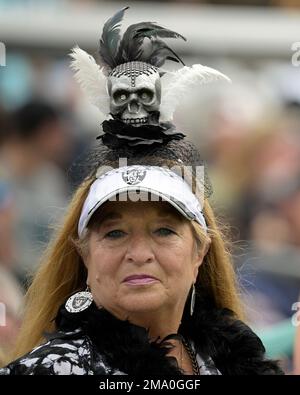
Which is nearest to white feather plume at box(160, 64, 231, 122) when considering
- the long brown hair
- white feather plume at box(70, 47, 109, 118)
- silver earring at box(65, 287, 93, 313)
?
white feather plume at box(70, 47, 109, 118)

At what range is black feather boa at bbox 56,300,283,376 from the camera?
2605 millimetres

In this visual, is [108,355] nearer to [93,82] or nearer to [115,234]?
[115,234]

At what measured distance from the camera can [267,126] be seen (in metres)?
6.00

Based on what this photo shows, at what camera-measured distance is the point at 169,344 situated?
8.90 ft

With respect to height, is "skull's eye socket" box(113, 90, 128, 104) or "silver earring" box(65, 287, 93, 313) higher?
"skull's eye socket" box(113, 90, 128, 104)

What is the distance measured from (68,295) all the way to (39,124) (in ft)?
9.68

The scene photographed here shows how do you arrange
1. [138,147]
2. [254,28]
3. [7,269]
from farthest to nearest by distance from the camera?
[254,28], [7,269], [138,147]

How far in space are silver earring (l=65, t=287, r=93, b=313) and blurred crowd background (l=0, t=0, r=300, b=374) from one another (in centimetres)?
235

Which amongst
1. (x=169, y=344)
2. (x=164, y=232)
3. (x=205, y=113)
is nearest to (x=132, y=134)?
(x=164, y=232)

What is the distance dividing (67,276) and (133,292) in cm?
40

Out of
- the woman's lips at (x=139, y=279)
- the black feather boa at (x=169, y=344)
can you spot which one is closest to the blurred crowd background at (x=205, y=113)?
the black feather boa at (x=169, y=344)

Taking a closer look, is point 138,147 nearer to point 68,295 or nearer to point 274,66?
point 68,295

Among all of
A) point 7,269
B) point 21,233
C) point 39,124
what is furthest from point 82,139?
point 7,269

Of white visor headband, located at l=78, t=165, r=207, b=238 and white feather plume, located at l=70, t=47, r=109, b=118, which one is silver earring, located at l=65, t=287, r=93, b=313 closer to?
white visor headband, located at l=78, t=165, r=207, b=238
